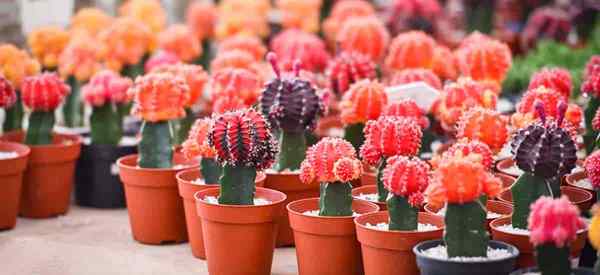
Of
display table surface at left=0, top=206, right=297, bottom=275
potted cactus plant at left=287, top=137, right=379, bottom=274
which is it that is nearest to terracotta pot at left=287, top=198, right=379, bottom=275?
potted cactus plant at left=287, top=137, right=379, bottom=274

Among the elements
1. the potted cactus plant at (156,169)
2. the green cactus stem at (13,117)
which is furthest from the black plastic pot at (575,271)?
the green cactus stem at (13,117)

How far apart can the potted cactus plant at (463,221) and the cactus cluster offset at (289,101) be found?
120cm

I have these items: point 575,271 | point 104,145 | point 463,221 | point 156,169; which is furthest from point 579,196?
point 104,145

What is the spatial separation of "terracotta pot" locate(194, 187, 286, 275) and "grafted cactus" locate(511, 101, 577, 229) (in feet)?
3.31

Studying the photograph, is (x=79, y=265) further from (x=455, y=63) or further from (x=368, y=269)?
(x=455, y=63)

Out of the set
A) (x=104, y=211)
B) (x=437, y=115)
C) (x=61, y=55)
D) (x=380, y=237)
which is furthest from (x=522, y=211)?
(x=61, y=55)

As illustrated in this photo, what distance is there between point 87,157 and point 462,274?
2.76 m

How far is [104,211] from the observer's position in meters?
5.73

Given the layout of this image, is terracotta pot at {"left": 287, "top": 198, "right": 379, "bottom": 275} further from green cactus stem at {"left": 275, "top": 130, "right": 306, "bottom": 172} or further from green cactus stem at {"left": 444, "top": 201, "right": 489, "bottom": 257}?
green cactus stem at {"left": 275, "top": 130, "right": 306, "bottom": 172}

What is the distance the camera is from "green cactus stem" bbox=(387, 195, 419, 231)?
3.96 metres

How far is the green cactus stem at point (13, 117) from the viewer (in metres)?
5.82

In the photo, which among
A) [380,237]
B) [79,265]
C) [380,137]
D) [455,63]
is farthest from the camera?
[455,63]

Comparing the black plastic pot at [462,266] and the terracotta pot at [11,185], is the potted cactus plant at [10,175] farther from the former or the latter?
the black plastic pot at [462,266]

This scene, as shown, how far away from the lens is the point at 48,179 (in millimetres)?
5504
